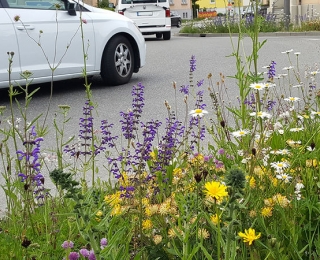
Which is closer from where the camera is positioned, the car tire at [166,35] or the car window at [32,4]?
the car window at [32,4]

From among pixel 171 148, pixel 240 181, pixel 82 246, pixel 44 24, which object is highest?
pixel 44 24

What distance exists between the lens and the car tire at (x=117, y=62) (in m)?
8.70

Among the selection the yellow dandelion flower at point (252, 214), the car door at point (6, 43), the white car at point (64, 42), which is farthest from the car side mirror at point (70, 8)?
the yellow dandelion flower at point (252, 214)

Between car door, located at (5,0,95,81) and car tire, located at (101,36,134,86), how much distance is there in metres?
0.44

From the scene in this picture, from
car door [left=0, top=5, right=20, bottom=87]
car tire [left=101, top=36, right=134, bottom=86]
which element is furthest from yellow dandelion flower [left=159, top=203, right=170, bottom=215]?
car tire [left=101, top=36, right=134, bottom=86]

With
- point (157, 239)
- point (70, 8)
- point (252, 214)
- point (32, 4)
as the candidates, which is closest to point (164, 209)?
point (157, 239)

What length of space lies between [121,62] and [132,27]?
1.87ft

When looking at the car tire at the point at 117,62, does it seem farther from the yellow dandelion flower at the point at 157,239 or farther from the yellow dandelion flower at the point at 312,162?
the yellow dandelion flower at the point at 157,239

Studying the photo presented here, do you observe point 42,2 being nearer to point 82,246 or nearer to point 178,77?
point 178,77

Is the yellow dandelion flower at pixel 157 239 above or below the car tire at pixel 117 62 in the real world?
below

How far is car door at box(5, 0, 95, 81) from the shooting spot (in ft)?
24.1

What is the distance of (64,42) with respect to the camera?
7828mm

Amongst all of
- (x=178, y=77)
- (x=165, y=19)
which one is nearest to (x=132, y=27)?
(x=178, y=77)

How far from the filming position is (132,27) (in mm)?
9094
